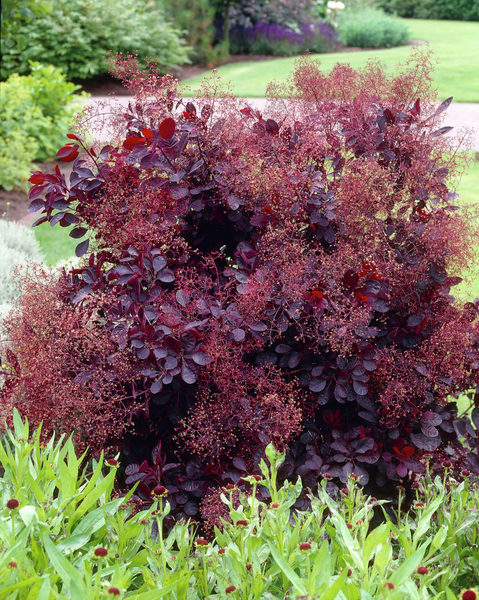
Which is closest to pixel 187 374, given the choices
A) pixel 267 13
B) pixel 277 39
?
pixel 277 39

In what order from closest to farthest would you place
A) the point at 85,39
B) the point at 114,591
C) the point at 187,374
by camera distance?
the point at 114,591, the point at 187,374, the point at 85,39

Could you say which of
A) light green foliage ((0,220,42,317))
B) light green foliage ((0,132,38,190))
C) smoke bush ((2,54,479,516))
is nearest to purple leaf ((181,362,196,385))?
smoke bush ((2,54,479,516))

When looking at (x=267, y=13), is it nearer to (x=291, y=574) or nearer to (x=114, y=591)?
(x=291, y=574)

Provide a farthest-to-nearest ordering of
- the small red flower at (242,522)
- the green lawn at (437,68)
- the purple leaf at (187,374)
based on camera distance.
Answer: the green lawn at (437,68), the purple leaf at (187,374), the small red flower at (242,522)

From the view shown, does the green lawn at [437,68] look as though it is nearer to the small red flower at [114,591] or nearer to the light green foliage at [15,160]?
the light green foliage at [15,160]

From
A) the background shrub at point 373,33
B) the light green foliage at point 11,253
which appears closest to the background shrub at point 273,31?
the background shrub at point 373,33

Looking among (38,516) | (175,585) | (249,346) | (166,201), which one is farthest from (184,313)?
(175,585)

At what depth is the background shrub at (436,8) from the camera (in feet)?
75.4

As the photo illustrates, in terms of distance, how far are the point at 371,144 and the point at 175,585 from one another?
5.85 feet

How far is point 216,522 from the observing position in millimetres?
2232

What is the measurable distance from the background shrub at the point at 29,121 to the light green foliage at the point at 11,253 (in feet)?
6.26

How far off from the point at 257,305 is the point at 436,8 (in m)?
24.8

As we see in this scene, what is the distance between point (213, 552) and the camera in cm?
166

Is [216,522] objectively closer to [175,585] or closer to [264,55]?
[175,585]
